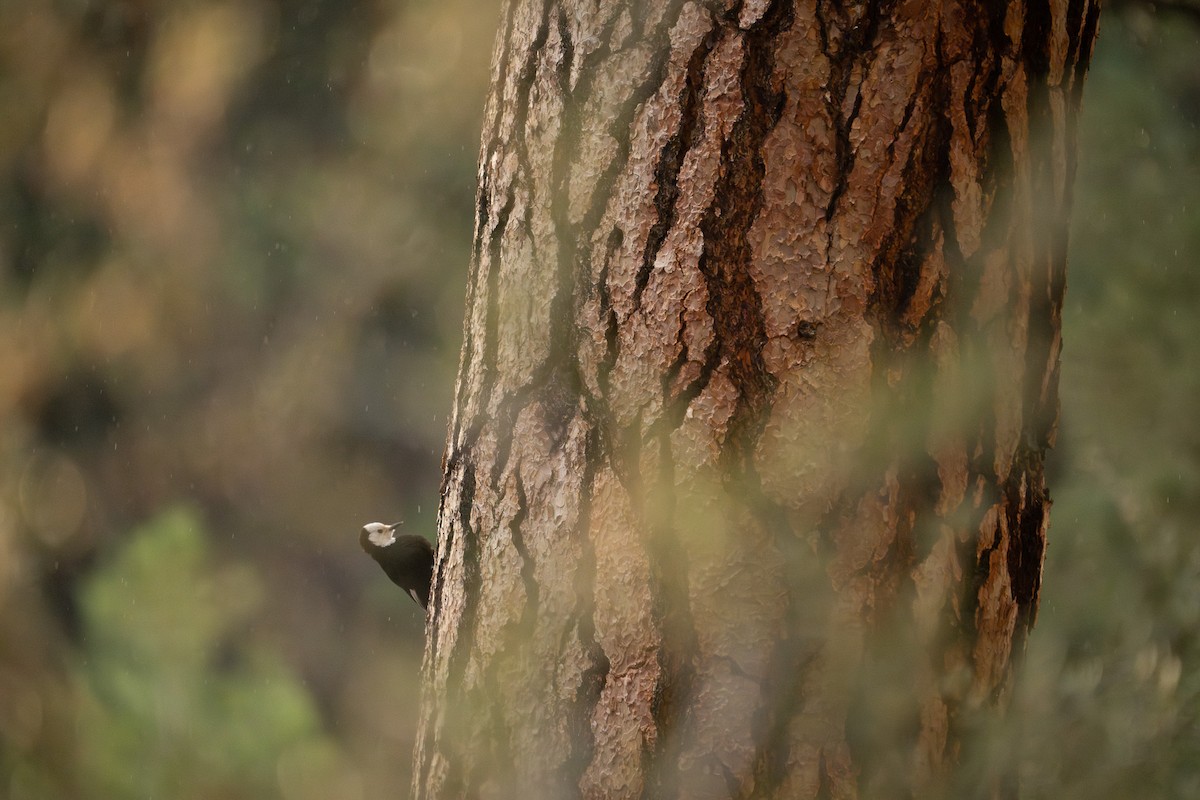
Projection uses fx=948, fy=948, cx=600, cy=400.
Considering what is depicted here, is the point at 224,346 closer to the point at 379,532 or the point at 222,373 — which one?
the point at 222,373

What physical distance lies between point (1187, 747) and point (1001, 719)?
1.12ft

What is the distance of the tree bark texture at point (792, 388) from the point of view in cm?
72

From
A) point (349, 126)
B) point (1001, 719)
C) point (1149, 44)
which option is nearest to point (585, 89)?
point (1001, 719)

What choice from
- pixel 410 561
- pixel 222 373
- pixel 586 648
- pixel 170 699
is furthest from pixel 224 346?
pixel 586 648

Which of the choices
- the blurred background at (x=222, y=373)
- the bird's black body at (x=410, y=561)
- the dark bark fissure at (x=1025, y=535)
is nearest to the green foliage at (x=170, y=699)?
the blurred background at (x=222, y=373)

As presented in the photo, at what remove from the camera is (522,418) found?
81 centimetres

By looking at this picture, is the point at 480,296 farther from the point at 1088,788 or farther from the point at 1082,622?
the point at 1082,622

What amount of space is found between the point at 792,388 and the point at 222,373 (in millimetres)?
3290

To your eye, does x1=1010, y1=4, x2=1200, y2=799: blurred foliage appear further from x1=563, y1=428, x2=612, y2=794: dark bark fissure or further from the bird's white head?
the bird's white head

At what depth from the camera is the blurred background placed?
2.72m

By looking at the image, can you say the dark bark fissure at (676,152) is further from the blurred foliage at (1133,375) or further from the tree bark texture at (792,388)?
the blurred foliage at (1133,375)

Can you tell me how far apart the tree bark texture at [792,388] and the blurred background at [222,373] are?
6.67ft

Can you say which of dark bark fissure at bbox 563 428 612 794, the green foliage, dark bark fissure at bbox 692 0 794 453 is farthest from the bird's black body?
the green foliage

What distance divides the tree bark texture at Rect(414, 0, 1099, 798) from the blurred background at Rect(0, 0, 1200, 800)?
203cm
